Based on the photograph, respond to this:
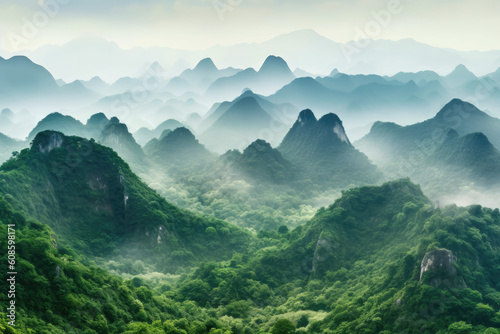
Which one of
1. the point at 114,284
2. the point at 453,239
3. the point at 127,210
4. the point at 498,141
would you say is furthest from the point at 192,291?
the point at 498,141

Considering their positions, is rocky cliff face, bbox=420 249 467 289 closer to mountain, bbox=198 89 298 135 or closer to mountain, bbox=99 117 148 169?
mountain, bbox=99 117 148 169

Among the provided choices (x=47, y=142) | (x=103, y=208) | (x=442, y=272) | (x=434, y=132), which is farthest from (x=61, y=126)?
(x=442, y=272)

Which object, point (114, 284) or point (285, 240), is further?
point (285, 240)

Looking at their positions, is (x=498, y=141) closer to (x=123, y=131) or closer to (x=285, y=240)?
(x=285, y=240)

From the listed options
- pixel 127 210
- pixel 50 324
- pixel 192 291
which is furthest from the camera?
pixel 127 210

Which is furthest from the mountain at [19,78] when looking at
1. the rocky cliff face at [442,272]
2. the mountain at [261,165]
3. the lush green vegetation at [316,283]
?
the rocky cliff face at [442,272]
